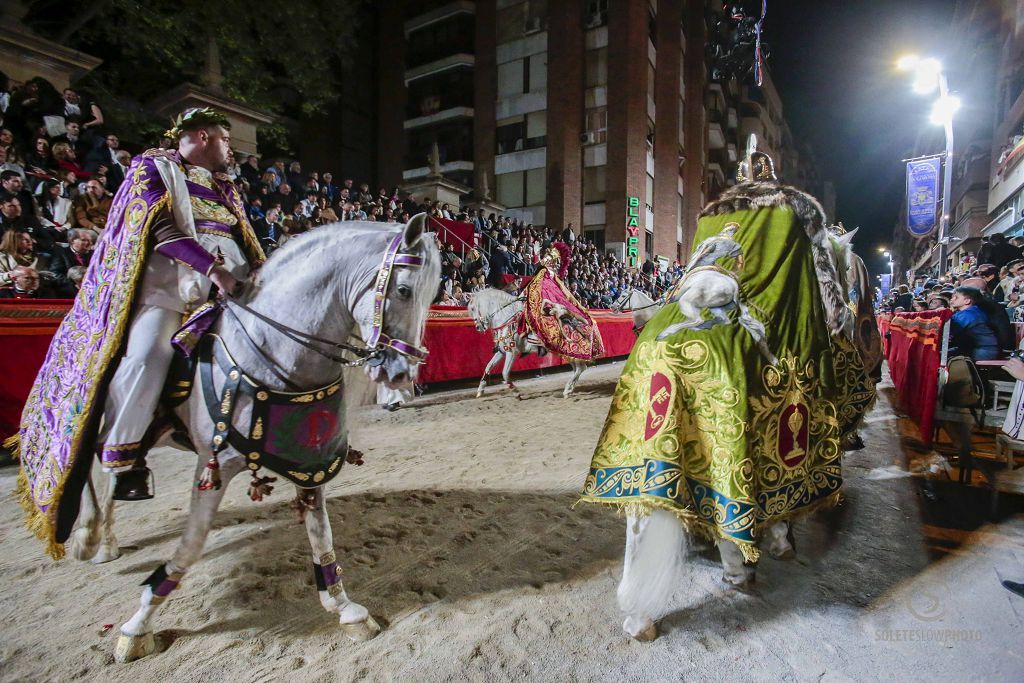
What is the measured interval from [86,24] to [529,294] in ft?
46.1

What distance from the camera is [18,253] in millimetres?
5383

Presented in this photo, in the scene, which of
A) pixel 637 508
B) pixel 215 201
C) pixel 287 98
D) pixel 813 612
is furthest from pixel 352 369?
pixel 287 98

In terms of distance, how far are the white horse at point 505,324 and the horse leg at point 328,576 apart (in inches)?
242

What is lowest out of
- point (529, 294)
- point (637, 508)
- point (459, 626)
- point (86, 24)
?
point (459, 626)

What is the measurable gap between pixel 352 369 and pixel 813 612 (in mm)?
2545

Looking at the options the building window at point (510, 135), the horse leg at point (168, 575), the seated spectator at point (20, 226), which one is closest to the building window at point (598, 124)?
the building window at point (510, 135)

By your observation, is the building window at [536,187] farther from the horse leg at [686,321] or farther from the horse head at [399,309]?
the horse head at [399,309]

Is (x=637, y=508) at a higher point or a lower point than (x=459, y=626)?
higher

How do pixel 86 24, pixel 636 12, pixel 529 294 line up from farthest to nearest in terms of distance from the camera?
pixel 636 12 < pixel 86 24 < pixel 529 294

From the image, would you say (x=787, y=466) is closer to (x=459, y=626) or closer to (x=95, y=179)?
(x=459, y=626)

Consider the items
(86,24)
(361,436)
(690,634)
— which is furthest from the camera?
(86,24)

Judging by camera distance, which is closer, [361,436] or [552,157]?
[361,436]

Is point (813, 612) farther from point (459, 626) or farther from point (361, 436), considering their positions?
point (361, 436)

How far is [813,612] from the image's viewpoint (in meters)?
2.28
